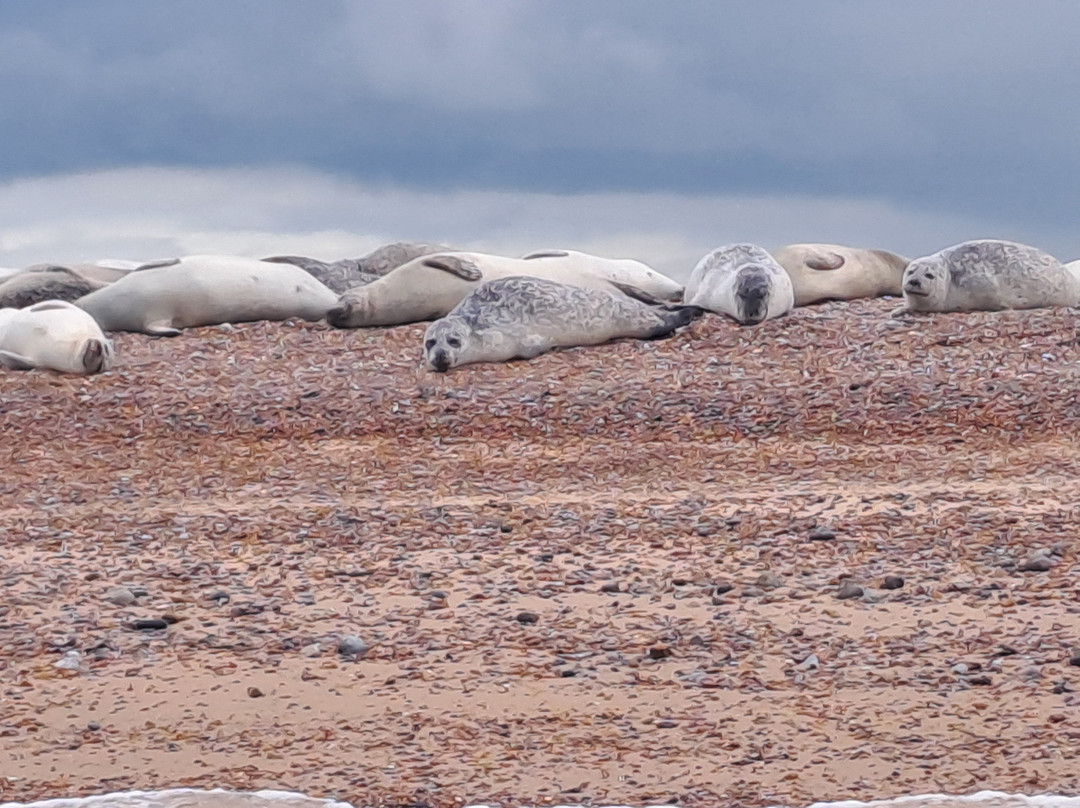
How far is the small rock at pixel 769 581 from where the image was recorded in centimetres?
535

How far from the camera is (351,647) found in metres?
4.85

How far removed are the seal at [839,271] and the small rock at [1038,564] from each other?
6.97 meters

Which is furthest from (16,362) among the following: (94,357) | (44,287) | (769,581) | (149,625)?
(769,581)

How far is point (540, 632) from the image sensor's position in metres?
4.94

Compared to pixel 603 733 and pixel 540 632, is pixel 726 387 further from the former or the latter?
pixel 603 733

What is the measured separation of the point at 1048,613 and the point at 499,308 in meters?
6.25

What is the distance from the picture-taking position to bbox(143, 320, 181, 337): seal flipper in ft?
38.0

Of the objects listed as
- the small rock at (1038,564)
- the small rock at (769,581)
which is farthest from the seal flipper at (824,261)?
the small rock at (769,581)

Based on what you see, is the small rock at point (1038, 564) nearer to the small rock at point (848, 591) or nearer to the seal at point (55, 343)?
the small rock at point (848, 591)

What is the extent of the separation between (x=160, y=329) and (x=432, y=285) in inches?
82.6

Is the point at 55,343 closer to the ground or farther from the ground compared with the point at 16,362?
farther from the ground

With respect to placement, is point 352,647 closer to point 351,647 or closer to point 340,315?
point 351,647

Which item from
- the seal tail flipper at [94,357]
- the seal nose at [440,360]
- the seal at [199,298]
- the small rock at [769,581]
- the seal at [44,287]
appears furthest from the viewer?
the seal at [44,287]

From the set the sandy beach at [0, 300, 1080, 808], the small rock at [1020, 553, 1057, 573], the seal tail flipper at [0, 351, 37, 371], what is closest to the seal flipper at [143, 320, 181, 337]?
the seal tail flipper at [0, 351, 37, 371]
